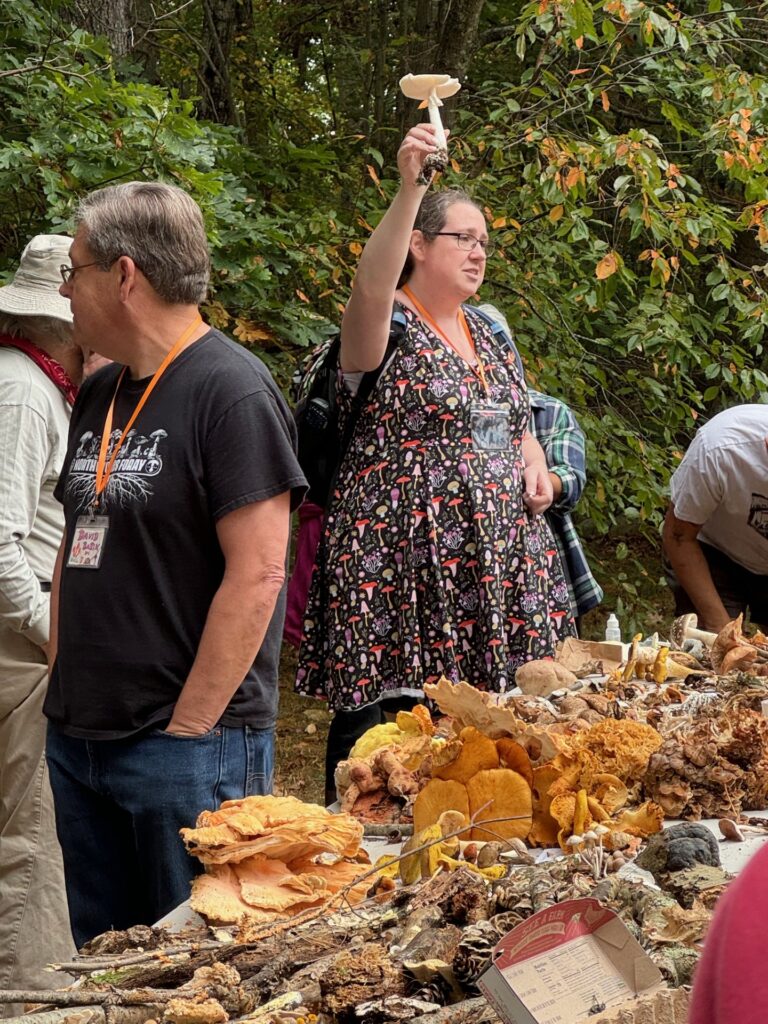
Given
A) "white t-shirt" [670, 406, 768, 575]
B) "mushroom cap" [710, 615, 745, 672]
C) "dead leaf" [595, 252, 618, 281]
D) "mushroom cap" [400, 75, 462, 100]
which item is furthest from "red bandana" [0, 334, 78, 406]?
"dead leaf" [595, 252, 618, 281]

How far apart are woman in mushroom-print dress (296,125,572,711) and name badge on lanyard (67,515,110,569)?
115cm

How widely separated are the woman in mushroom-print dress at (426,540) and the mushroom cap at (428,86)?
549mm

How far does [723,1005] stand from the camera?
0.59 metres

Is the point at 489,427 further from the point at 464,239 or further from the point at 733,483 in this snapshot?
the point at 733,483

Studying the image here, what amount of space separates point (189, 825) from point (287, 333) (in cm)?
322

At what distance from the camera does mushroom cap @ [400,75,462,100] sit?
3.24 meters

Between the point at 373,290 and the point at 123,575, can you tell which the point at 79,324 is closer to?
the point at 123,575

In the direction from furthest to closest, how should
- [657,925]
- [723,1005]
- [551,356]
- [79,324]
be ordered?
[551,356] → [79,324] → [657,925] → [723,1005]

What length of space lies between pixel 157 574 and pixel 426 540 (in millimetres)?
1200

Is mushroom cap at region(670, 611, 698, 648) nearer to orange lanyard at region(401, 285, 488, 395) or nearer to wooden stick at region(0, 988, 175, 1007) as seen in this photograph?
orange lanyard at region(401, 285, 488, 395)

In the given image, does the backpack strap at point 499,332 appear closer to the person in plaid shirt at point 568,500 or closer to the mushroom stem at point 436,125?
the person in plaid shirt at point 568,500

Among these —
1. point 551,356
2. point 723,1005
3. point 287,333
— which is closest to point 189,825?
point 723,1005

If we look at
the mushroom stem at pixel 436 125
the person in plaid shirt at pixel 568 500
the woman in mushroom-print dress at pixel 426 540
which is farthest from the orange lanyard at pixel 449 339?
the mushroom stem at pixel 436 125

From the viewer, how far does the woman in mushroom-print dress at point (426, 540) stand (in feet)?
11.0
